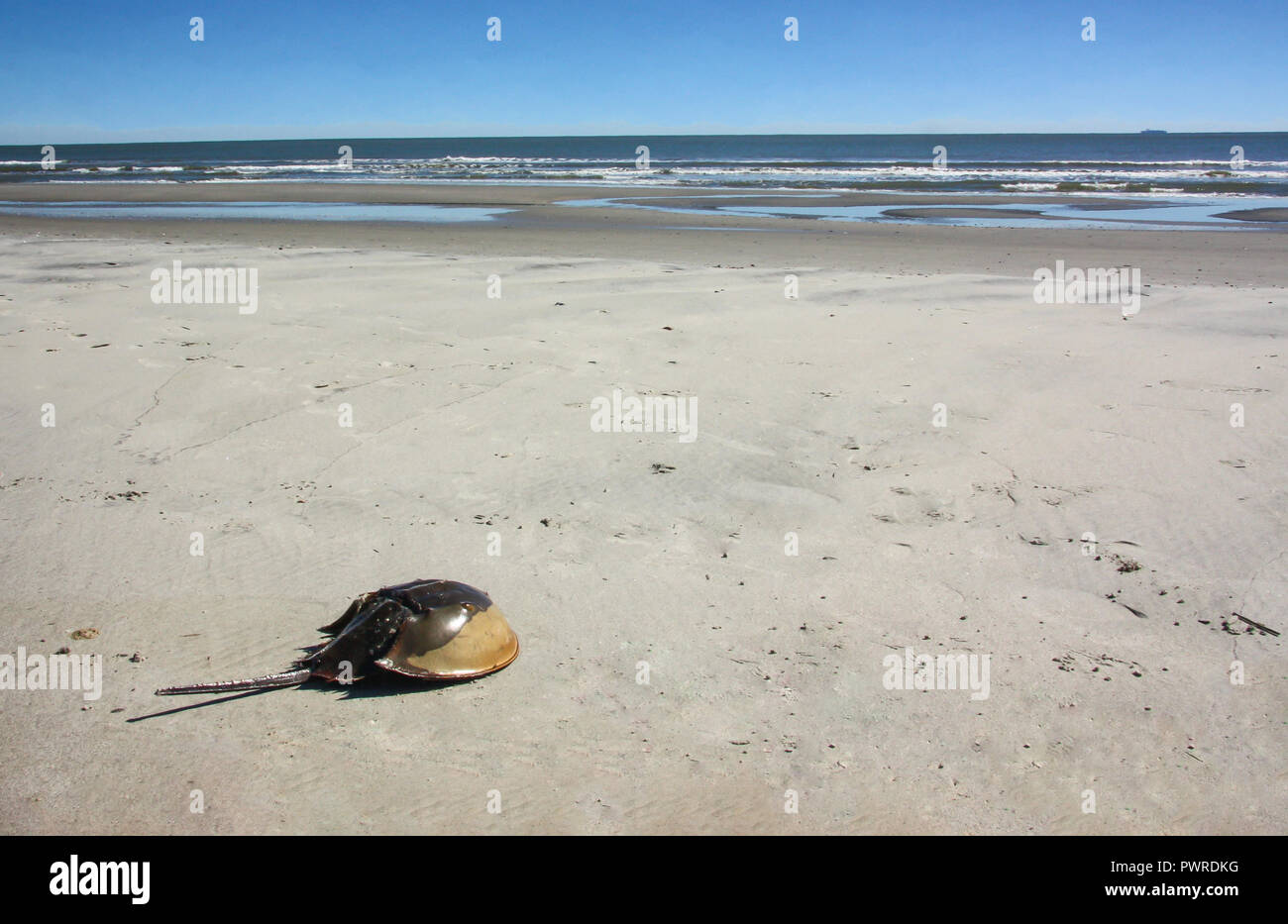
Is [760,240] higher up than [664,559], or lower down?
higher up

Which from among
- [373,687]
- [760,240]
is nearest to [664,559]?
[373,687]

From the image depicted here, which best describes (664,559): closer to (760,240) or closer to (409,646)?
(409,646)

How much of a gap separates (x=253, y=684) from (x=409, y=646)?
1.91 feet

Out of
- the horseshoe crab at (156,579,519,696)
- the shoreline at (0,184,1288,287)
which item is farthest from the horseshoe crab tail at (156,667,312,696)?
the shoreline at (0,184,1288,287)

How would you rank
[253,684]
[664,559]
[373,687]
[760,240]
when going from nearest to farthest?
[253,684], [373,687], [664,559], [760,240]

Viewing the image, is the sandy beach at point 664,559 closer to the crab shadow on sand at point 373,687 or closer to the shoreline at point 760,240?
the crab shadow on sand at point 373,687

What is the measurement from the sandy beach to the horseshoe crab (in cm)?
9

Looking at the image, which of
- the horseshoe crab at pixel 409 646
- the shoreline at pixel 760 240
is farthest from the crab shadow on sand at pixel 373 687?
the shoreline at pixel 760 240

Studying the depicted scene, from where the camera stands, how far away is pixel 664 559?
14.8 feet

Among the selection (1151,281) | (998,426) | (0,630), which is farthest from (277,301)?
(1151,281)

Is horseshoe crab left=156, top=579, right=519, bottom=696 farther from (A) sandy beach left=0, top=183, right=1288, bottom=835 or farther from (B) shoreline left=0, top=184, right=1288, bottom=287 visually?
(B) shoreline left=0, top=184, right=1288, bottom=287

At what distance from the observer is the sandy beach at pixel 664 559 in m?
2.98

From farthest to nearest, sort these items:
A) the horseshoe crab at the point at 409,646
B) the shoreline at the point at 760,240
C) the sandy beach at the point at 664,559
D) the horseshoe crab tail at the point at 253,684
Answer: the shoreline at the point at 760,240 → the horseshoe crab at the point at 409,646 → the horseshoe crab tail at the point at 253,684 → the sandy beach at the point at 664,559

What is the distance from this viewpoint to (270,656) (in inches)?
143
